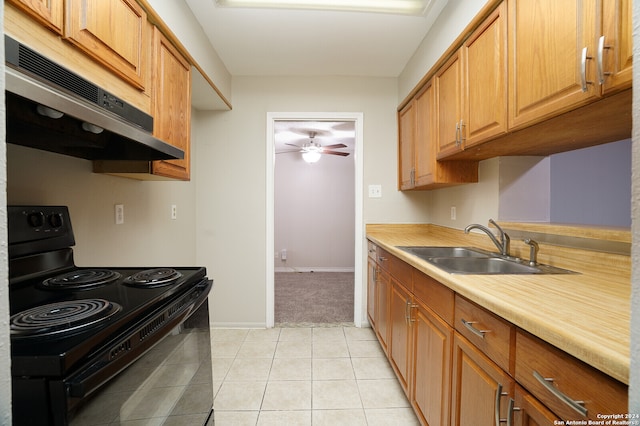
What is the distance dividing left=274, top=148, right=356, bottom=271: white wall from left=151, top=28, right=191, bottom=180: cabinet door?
11.2 feet

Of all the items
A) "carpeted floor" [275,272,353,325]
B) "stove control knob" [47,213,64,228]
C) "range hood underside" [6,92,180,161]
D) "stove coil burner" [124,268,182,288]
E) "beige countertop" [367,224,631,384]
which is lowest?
"carpeted floor" [275,272,353,325]

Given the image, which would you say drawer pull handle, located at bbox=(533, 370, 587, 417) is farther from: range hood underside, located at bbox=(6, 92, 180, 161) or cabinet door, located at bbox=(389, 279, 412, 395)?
range hood underside, located at bbox=(6, 92, 180, 161)

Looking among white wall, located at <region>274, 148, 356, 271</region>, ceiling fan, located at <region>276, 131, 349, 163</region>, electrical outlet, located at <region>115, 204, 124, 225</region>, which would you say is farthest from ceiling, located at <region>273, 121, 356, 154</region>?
electrical outlet, located at <region>115, 204, 124, 225</region>

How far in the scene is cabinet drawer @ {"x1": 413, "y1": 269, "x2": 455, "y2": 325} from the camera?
1.11m

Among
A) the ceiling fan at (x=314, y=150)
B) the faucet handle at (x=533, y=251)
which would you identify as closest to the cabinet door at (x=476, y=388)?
the faucet handle at (x=533, y=251)

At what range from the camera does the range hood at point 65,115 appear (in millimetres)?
663

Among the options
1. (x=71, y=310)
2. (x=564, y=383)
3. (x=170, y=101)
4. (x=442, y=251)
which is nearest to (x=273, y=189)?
(x=170, y=101)

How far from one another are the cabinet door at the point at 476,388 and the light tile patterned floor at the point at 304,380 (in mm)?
673

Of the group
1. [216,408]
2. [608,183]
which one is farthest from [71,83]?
[608,183]

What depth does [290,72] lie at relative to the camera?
8.61ft

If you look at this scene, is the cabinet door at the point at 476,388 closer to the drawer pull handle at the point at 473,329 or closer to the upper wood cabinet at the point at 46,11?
the drawer pull handle at the point at 473,329

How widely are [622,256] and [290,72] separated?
8.29ft

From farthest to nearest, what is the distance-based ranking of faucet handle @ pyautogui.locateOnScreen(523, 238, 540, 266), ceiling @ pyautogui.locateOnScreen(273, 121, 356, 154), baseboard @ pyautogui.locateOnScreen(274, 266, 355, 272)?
baseboard @ pyautogui.locateOnScreen(274, 266, 355, 272), ceiling @ pyautogui.locateOnScreen(273, 121, 356, 154), faucet handle @ pyautogui.locateOnScreen(523, 238, 540, 266)

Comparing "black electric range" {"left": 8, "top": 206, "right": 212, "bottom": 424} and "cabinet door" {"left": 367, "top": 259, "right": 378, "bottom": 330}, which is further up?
"black electric range" {"left": 8, "top": 206, "right": 212, "bottom": 424}
